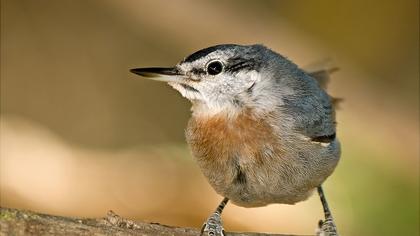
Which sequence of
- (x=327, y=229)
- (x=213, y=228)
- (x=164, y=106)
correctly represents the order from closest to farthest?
(x=213, y=228), (x=327, y=229), (x=164, y=106)

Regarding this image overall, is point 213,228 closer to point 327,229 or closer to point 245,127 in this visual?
point 245,127

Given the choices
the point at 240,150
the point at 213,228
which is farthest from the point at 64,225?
the point at 213,228

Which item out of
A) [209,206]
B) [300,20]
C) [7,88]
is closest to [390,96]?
[300,20]

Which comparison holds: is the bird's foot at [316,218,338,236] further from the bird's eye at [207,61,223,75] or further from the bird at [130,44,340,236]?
the bird's eye at [207,61,223,75]

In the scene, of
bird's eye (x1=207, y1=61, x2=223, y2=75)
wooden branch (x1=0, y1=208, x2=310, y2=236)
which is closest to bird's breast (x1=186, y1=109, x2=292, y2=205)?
bird's eye (x1=207, y1=61, x2=223, y2=75)

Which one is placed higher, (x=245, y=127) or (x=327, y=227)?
(x=245, y=127)

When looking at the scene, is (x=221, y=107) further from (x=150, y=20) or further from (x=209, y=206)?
(x=150, y=20)

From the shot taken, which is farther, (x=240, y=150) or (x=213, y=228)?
(x=213, y=228)
